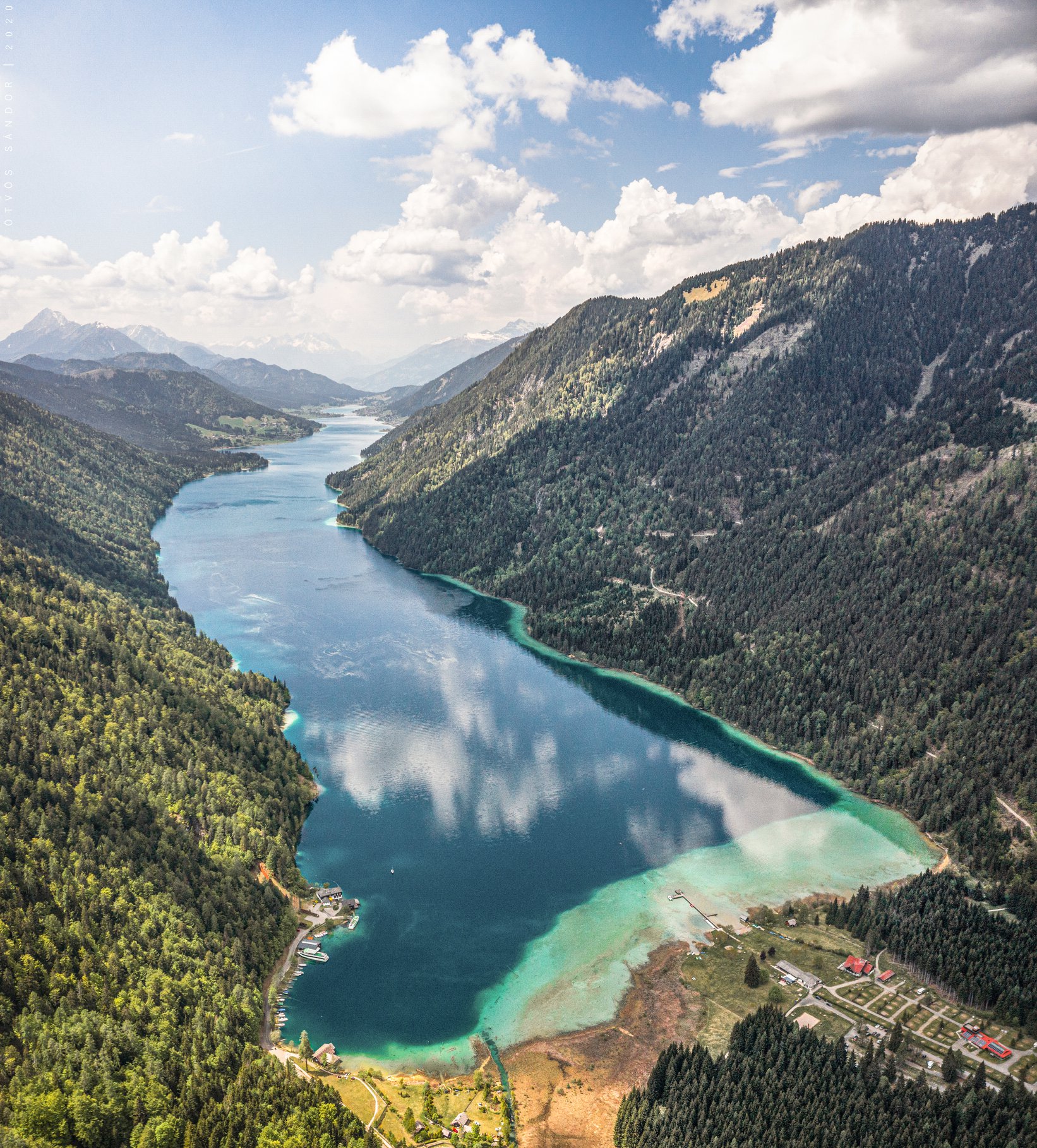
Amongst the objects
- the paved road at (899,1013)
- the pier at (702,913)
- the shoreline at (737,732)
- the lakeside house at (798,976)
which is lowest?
the pier at (702,913)

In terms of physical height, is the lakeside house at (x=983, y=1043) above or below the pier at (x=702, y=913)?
above

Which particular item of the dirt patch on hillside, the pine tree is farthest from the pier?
the dirt patch on hillside

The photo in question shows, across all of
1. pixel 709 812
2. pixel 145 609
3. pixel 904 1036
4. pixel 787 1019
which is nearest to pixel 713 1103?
pixel 787 1019

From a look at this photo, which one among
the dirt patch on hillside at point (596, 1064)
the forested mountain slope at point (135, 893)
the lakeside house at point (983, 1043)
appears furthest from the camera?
the lakeside house at point (983, 1043)

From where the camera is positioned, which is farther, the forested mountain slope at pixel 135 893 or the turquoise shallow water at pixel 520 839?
the turquoise shallow water at pixel 520 839

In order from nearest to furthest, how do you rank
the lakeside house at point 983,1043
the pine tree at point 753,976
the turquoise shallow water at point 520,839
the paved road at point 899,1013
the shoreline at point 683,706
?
the paved road at point 899,1013 → the lakeside house at point 983,1043 → the shoreline at point 683,706 → the pine tree at point 753,976 → the turquoise shallow water at point 520,839

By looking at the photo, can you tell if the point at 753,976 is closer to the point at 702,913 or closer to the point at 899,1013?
the point at 702,913

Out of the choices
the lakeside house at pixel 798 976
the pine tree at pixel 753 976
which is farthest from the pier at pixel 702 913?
the pine tree at pixel 753 976

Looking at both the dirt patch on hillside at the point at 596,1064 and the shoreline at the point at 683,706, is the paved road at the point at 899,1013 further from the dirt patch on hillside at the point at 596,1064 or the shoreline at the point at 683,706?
the shoreline at the point at 683,706
